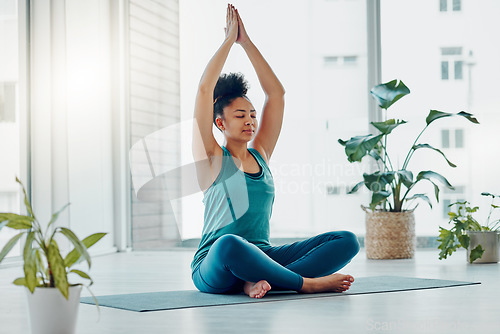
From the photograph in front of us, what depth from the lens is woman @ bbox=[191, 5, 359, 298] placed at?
7.80 feet

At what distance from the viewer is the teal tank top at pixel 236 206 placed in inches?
96.0

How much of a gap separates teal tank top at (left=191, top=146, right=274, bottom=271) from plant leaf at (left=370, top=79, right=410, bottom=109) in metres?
1.80

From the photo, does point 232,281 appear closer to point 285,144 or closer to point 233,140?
point 233,140

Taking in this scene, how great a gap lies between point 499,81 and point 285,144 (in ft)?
4.91

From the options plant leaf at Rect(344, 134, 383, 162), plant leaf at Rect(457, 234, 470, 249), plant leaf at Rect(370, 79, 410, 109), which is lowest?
plant leaf at Rect(457, 234, 470, 249)

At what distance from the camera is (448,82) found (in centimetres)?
469

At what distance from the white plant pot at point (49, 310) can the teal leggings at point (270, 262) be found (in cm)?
76

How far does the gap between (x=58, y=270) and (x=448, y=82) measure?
12.2ft

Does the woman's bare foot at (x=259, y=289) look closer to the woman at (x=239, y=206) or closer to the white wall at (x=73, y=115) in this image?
the woman at (x=239, y=206)

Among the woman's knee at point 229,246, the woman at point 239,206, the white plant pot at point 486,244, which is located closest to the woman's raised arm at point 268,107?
the woman at point 239,206

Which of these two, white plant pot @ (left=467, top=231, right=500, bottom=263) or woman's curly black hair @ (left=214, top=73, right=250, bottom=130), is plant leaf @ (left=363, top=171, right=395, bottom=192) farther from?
woman's curly black hair @ (left=214, top=73, right=250, bottom=130)

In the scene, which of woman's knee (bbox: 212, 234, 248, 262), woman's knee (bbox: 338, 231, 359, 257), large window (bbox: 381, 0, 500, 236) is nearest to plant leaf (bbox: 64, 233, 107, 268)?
woman's knee (bbox: 212, 234, 248, 262)

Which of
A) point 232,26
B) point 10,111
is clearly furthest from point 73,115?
point 232,26

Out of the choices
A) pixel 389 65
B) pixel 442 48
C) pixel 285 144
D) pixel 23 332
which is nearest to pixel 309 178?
pixel 285 144
